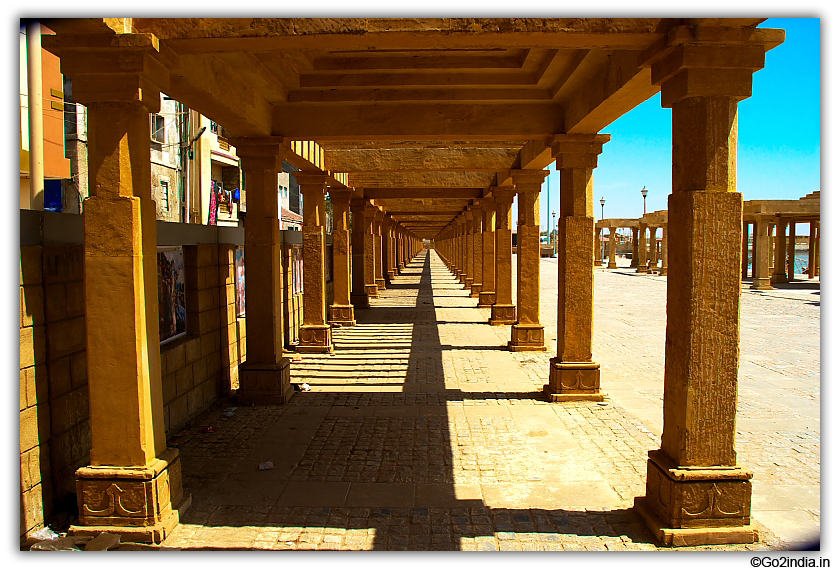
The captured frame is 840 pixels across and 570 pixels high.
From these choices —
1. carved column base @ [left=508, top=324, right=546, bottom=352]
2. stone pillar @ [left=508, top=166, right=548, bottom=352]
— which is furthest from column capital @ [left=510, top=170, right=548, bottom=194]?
carved column base @ [left=508, top=324, right=546, bottom=352]

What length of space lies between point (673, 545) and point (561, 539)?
80 centimetres

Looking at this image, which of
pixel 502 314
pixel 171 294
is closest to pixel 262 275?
pixel 171 294

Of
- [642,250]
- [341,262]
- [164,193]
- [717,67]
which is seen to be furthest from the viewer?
[642,250]

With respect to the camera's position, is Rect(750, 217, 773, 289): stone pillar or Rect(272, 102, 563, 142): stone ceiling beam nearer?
Rect(272, 102, 563, 142): stone ceiling beam

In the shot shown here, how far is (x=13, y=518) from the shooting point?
3.91m

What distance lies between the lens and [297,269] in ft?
41.7

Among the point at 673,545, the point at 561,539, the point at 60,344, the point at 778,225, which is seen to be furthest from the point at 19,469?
the point at 778,225

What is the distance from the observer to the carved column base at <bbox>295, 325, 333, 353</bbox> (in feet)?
40.4

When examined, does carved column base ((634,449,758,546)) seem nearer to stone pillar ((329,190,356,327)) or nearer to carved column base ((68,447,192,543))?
carved column base ((68,447,192,543))

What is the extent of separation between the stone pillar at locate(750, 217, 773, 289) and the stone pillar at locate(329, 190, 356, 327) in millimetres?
20205

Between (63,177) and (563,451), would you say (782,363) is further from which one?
(63,177)

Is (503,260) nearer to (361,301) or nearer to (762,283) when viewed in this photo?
(361,301)

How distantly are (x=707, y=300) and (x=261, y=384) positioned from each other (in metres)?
6.11

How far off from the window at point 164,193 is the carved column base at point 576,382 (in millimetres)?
20344
